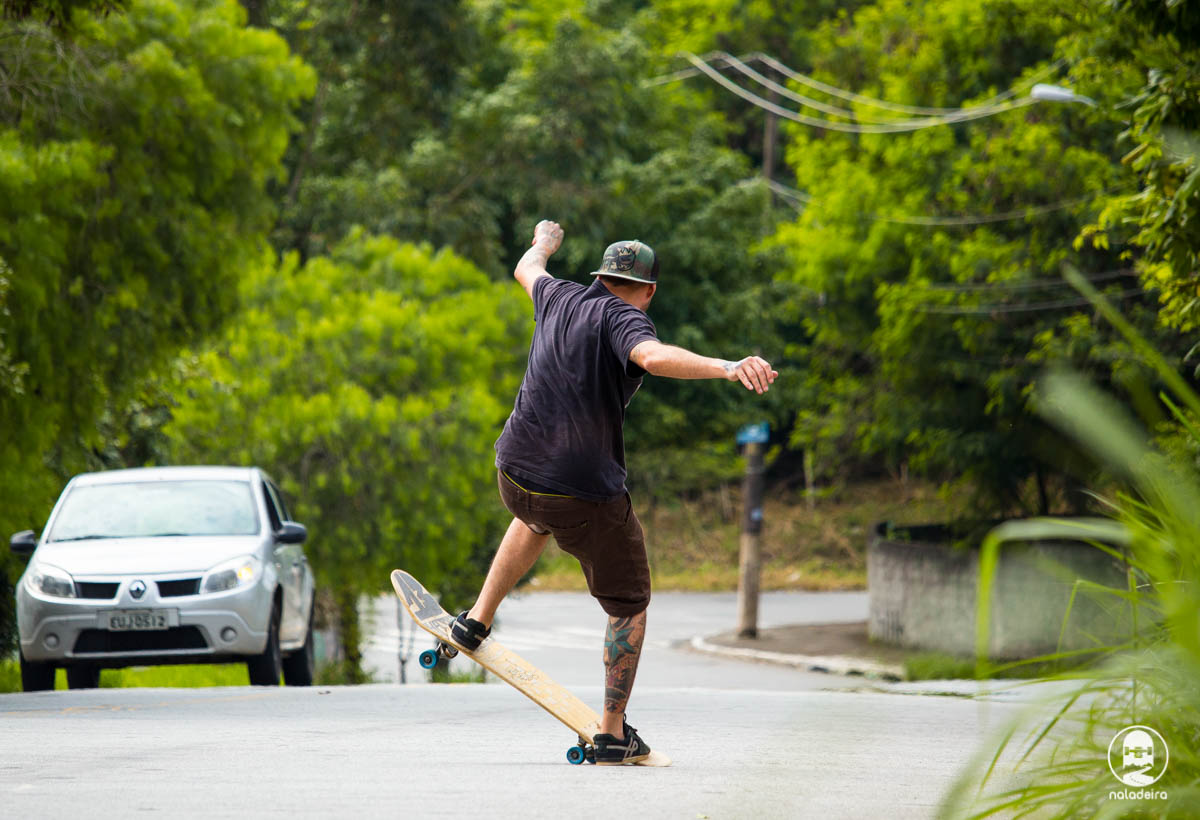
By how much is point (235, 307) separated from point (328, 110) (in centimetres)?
1733

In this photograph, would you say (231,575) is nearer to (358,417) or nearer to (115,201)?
(115,201)

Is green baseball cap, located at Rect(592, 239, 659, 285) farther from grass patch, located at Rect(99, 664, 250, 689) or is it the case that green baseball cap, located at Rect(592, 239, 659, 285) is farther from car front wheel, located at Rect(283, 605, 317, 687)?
grass patch, located at Rect(99, 664, 250, 689)

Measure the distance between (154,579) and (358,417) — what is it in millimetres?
10992

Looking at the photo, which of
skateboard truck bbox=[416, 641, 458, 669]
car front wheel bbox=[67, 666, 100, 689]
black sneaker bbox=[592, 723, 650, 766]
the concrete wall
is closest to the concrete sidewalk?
the concrete wall

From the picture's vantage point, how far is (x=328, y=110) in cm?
3225

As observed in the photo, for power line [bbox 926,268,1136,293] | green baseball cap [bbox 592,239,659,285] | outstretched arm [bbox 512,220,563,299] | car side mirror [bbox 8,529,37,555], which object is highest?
power line [bbox 926,268,1136,293]

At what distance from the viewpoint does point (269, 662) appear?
11664 mm

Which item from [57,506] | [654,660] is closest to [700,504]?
[654,660]

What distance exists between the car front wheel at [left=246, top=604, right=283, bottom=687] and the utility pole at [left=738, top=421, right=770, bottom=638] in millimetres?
16235

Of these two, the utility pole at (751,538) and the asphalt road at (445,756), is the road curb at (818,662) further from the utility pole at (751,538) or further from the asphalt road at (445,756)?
the asphalt road at (445,756)

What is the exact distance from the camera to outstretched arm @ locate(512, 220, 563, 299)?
6652mm

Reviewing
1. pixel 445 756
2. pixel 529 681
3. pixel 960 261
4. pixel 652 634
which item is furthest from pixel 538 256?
pixel 652 634

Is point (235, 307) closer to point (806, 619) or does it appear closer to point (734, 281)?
point (806, 619)

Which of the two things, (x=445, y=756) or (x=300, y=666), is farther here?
(x=300, y=666)
